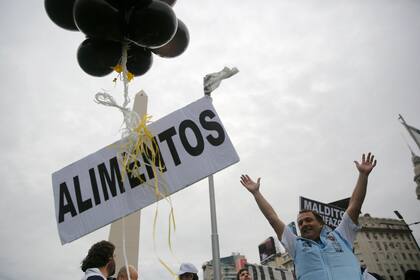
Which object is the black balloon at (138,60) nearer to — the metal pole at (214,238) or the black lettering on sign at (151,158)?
the black lettering on sign at (151,158)

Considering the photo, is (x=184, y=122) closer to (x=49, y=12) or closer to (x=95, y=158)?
(x=95, y=158)

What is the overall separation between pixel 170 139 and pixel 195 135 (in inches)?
8.1

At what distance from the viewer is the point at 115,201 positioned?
2102 mm

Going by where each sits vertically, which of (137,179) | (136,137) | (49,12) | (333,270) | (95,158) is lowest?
(333,270)

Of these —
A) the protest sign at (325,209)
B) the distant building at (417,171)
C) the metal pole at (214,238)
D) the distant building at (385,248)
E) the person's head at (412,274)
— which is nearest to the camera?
the person's head at (412,274)

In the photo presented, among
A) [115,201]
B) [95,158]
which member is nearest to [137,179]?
[115,201]

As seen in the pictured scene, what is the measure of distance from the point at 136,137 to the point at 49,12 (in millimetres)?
1408

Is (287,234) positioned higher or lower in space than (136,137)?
lower

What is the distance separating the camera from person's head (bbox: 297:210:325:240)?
84.9 inches

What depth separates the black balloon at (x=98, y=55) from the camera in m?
2.22

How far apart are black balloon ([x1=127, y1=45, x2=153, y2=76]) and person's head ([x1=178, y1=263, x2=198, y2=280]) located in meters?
2.63

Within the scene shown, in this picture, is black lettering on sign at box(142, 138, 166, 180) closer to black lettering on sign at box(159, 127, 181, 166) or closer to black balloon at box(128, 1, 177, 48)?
black lettering on sign at box(159, 127, 181, 166)

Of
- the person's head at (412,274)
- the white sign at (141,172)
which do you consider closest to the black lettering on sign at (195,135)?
the white sign at (141,172)

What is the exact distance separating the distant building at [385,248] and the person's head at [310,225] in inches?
2438
